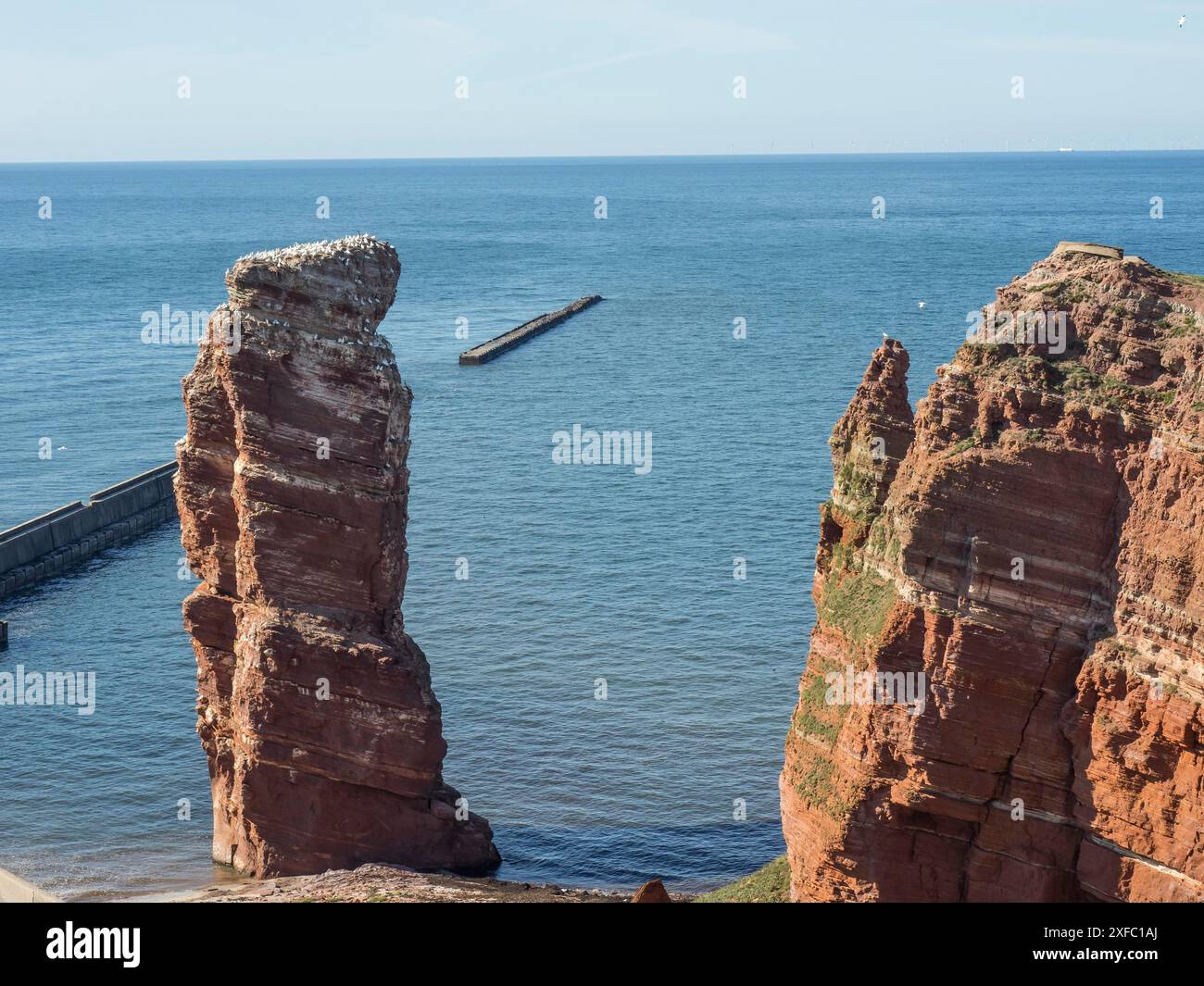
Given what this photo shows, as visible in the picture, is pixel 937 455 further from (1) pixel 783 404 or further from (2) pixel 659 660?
(1) pixel 783 404

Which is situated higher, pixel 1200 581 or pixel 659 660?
pixel 1200 581

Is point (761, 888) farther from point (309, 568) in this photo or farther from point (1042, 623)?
point (309, 568)

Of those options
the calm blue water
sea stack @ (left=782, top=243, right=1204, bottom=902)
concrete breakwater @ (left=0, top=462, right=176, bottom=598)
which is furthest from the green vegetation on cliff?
concrete breakwater @ (left=0, top=462, right=176, bottom=598)

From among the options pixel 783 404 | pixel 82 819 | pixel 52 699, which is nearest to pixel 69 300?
pixel 783 404

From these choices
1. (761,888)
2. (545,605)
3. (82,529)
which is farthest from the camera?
(82,529)

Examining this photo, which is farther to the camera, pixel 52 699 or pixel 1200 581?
pixel 52 699

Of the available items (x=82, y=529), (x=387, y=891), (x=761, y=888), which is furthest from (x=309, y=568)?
(x=82, y=529)

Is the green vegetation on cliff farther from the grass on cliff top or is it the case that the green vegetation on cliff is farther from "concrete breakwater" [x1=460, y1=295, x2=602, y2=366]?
"concrete breakwater" [x1=460, y1=295, x2=602, y2=366]
